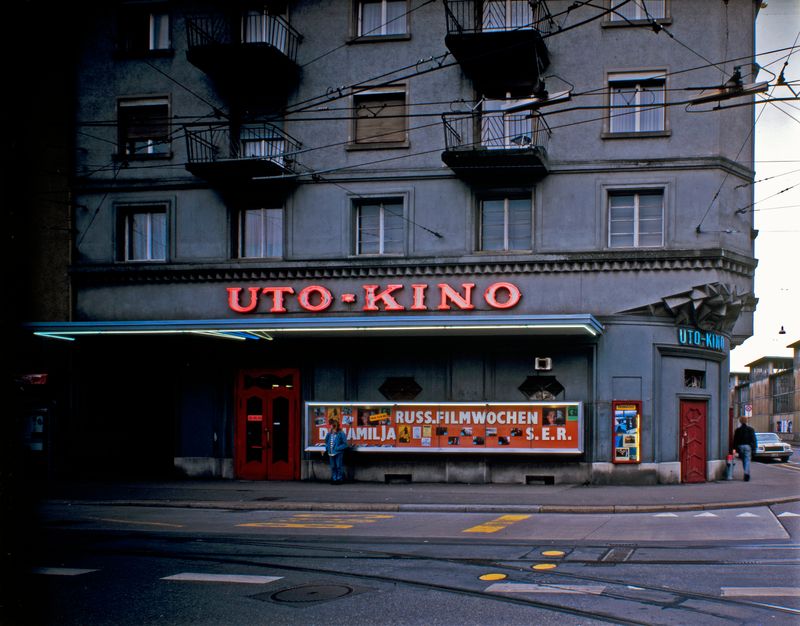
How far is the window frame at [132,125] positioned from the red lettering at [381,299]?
692 cm

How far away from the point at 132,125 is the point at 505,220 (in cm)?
1098

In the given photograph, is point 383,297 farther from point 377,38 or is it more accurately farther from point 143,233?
point 143,233

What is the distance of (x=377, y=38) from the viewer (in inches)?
949

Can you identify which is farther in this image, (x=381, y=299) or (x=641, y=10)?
(x=381, y=299)

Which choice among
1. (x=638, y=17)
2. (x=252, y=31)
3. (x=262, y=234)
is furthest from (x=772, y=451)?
(x=252, y=31)

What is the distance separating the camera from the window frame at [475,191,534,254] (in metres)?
23.4

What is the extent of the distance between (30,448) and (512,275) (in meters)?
13.9

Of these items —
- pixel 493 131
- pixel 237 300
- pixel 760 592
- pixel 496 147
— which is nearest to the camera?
pixel 760 592

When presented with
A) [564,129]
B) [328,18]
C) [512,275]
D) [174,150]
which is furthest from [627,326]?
[174,150]

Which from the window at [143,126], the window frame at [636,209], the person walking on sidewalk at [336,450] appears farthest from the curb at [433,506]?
the window at [143,126]

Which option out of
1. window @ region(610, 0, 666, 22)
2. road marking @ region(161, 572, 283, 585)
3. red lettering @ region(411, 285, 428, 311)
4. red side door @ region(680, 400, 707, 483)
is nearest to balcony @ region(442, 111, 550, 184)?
red lettering @ region(411, 285, 428, 311)

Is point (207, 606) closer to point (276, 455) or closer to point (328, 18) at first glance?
point (276, 455)

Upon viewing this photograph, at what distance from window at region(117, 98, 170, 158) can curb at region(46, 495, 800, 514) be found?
34.6 feet

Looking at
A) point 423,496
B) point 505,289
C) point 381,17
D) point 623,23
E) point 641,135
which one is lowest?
point 423,496
